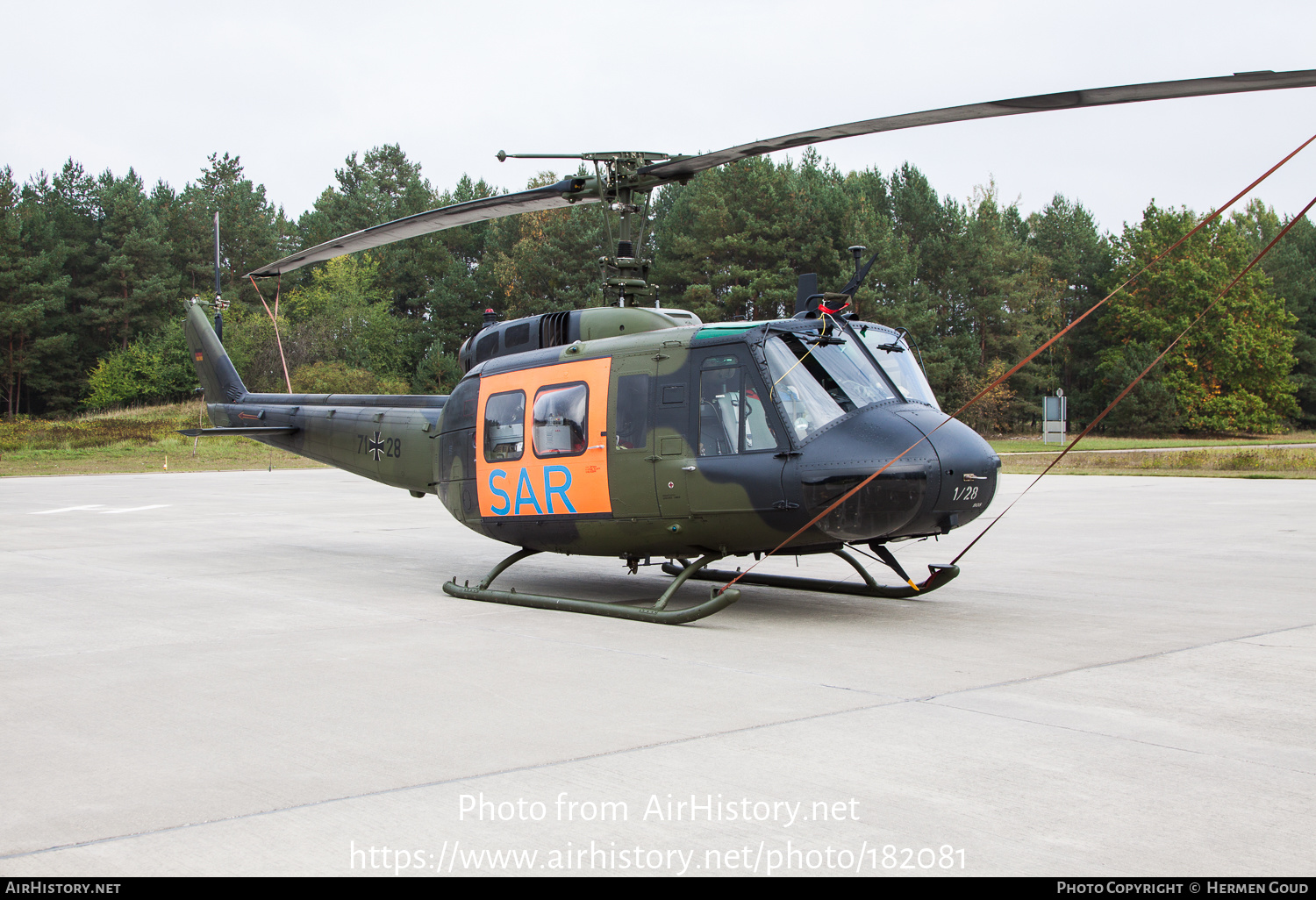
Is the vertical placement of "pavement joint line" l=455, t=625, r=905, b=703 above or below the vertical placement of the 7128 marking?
below

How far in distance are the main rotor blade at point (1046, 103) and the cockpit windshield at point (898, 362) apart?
1.74 m

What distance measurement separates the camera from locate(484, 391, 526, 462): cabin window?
9.30 meters

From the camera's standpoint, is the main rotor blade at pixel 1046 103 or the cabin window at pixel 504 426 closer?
the main rotor blade at pixel 1046 103

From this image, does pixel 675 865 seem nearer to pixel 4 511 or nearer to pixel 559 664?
pixel 559 664

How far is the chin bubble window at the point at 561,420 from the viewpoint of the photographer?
880cm

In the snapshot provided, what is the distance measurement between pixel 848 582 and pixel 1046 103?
5.24 metres

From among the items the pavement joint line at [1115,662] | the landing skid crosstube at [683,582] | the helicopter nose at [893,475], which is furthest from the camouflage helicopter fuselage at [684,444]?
A: the pavement joint line at [1115,662]

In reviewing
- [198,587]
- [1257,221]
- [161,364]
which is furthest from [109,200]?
[1257,221]

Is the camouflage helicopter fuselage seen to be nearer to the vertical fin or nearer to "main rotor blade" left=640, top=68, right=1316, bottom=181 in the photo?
"main rotor blade" left=640, top=68, right=1316, bottom=181

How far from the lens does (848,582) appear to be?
31.5 ft

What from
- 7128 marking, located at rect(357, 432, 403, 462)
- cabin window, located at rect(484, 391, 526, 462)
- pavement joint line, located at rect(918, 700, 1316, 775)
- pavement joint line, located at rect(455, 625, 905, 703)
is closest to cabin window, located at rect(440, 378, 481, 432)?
cabin window, located at rect(484, 391, 526, 462)

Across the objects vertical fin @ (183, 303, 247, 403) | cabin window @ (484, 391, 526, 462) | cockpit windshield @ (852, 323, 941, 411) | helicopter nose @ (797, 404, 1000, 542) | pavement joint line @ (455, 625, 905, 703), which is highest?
vertical fin @ (183, 303, 247, 403)

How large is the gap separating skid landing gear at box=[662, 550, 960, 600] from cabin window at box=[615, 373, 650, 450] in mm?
1098

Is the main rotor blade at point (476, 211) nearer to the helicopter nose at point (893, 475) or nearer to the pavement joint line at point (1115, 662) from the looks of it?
the helicopter nose at point (893, 475)
